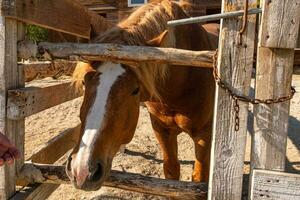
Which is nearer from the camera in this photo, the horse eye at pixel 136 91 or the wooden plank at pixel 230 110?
the wooden plank at pixel 230 110

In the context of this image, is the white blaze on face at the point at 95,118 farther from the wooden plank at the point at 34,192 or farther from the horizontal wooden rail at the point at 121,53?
the wooden plank at the point at 34,192

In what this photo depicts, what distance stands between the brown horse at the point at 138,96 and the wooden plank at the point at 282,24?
0.68 m

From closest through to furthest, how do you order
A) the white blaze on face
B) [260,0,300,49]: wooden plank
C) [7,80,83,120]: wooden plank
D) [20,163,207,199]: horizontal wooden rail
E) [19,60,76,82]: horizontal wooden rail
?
[260,0,300,49]: wooden plank < the white blaze on face < [20,163,207,199]: horizontal wooden rail < [7,80,83,120]: wooden plank < [19,60,76,82]: horizontal wooden rail

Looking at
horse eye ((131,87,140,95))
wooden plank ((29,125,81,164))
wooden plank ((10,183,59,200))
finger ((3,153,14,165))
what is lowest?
wooden plank ((10,183,59,200))

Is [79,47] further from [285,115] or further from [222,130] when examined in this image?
[285,115]

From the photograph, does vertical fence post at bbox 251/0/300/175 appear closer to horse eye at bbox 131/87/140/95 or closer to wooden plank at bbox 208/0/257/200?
wooden plank at bbox 208/0/257/200

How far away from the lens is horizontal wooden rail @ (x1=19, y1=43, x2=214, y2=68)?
6.17ft

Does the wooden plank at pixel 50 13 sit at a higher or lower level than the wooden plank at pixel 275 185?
higher

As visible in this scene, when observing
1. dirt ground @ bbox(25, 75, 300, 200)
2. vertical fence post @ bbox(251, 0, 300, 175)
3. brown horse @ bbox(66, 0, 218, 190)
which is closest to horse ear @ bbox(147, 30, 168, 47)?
brown horse @ bbox(66, 0, 218, 190)

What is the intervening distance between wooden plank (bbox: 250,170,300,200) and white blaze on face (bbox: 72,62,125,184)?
32.1 inches

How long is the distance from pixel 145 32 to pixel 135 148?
316 centimetres

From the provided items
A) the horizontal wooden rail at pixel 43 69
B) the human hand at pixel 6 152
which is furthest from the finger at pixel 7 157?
the horizontal wooden rail at pixel 43 69

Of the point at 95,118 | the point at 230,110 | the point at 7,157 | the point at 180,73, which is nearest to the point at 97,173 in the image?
the point at 95,118

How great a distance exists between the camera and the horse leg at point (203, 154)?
10.9 feet
